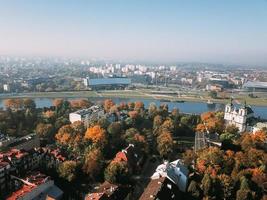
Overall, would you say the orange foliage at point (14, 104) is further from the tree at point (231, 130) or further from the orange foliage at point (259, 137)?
the orange foliage at point (259, 137)

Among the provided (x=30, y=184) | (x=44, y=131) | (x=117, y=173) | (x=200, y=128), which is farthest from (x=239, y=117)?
(x=30, y=184)

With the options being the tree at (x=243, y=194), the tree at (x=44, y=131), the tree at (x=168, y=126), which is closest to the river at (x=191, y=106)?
the tree at (x=168, y=126)

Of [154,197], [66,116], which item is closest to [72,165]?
[154,197]

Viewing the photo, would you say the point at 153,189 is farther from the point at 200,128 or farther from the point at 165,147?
the point at 200,128

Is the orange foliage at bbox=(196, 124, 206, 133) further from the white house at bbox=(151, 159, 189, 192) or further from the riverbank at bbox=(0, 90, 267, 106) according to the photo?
the riverbank at bbox=(0, 90, 267, 106)

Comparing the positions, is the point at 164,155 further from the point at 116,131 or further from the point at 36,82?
the point at 36,82
